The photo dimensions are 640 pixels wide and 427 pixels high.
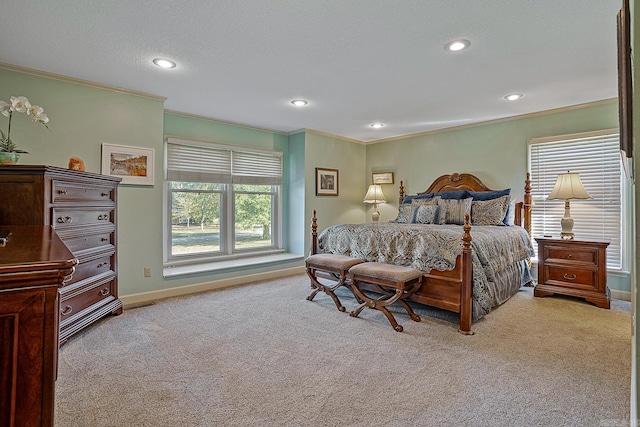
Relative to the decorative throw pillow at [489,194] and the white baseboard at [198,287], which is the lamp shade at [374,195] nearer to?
the decorative throw pillow at [489,194]

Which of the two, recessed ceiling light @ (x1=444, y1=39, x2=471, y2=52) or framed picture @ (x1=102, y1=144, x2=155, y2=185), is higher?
recessed ceiling light @ (x1=444, y1=39, x2=471, y2=52)

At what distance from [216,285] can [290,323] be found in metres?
1.67

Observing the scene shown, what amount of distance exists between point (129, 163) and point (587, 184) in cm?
527

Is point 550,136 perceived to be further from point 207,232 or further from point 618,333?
point 207,232

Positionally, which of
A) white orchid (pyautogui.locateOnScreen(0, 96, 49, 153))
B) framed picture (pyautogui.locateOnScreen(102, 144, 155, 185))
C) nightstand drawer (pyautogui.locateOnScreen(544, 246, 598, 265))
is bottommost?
nightstand drawer (pyautogui.locateOnScreen(544, 246, 598, 265))

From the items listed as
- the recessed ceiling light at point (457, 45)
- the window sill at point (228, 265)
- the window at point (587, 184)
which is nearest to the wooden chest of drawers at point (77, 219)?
the window sill at point (228, 265)

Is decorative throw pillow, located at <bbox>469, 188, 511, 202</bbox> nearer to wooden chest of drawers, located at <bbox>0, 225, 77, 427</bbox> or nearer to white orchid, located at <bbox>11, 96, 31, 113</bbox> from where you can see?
wooden chest of drawers, located at <bbox>0, 225, 77, 427</bbox>

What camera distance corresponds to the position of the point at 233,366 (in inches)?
85.7

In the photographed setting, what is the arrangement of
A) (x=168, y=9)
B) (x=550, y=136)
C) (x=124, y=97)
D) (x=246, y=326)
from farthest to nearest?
(x=550, y=136)
(x=124, y=97)
(x=246, y=326)
(x=168, y=9)

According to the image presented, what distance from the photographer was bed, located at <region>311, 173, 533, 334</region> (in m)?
2.79

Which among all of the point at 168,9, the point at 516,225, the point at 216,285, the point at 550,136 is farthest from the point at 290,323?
the point at 550,136

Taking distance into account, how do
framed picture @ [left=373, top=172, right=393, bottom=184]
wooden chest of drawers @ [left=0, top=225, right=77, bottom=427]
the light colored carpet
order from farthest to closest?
framed picture @ [left=373, top=172, right=393, bottom=184]
the light colored carpet
wooden chest of drawers @ [left=0, top=225, right=77, bottom=427]

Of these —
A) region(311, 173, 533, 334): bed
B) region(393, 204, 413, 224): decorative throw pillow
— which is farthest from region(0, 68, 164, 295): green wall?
region(393, 204, 413, 224): decorative throw pillow

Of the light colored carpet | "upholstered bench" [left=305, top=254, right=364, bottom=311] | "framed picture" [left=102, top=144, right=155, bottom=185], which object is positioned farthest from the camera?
"framed picture" [left=102, top=144, right=155, bottom=185]
